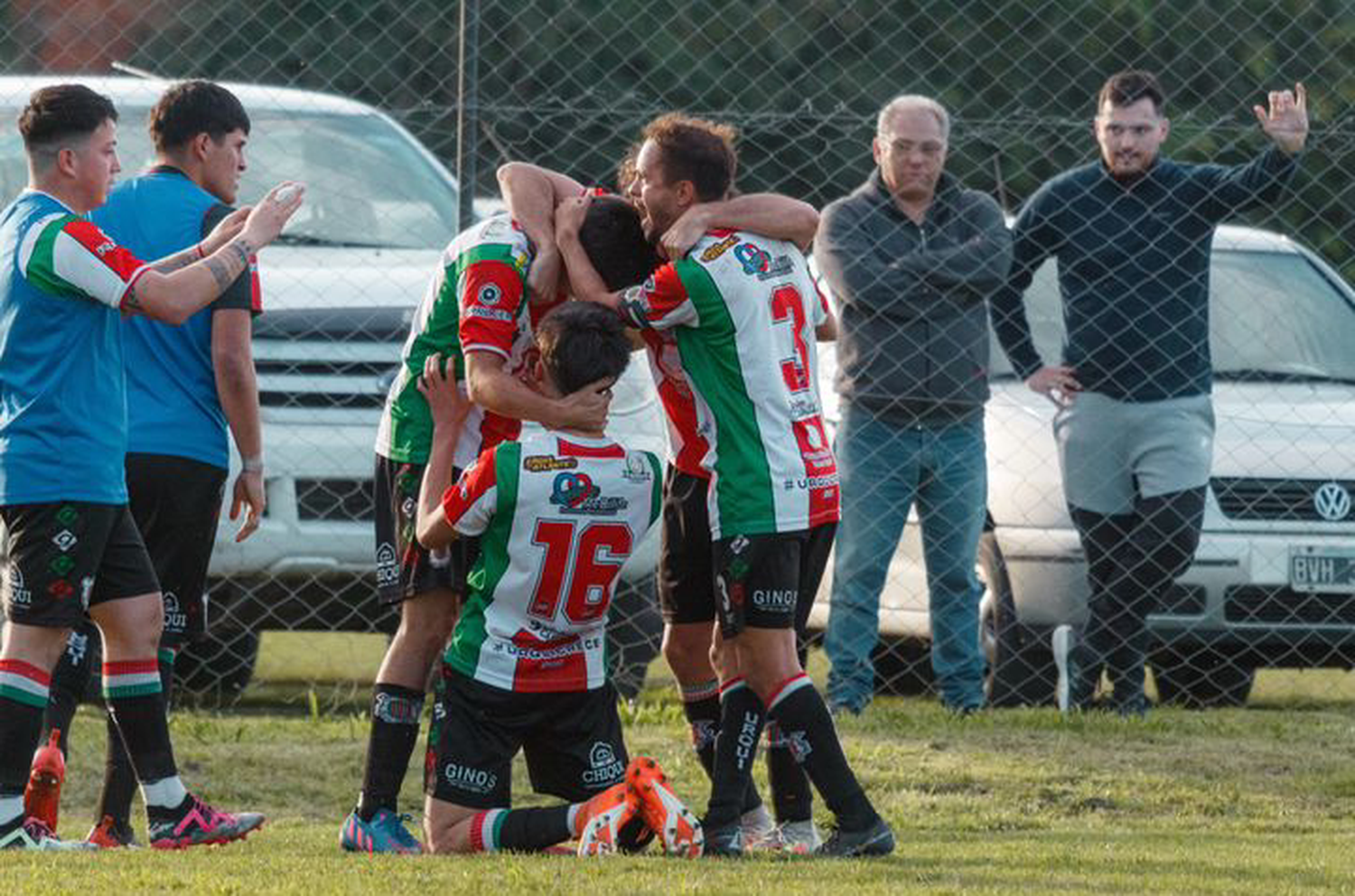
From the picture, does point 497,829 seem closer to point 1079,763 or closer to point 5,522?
point 5,522

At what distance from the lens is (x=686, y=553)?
261 inches

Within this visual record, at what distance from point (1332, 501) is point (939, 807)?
109 inches

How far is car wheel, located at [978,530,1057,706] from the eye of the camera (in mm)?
9875

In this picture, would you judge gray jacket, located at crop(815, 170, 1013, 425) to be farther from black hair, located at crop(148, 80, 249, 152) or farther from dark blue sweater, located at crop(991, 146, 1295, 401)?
black hair, located at crop(148, 80, 249, 152)

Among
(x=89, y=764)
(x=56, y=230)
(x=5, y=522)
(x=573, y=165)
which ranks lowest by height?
(x=89, y=764)

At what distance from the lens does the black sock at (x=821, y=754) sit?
6348 millimetres

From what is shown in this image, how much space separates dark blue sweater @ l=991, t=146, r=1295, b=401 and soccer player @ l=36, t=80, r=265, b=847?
3.55 meters

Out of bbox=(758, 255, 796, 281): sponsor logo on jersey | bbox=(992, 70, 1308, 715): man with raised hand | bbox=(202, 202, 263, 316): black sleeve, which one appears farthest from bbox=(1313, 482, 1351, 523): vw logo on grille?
bbox=(202, 202, 263, 316): black sleeve

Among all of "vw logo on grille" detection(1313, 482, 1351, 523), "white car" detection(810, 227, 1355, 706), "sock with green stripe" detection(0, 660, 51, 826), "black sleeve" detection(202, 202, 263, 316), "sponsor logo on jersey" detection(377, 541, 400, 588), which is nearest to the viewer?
"sock with green stripe" detection(0, 660, 51, 826)

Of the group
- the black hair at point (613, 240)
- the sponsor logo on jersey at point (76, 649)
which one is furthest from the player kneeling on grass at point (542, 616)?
the sponsor logo on jersey at point (76, 649)

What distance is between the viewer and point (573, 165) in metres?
14.6

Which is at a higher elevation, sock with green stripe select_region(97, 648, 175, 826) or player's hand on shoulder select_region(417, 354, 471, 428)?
player's hand on shoulder select_region(417, 354, 471, 428)

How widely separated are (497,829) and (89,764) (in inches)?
100

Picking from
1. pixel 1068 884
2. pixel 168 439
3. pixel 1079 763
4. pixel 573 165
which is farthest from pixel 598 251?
pixel 573 165
